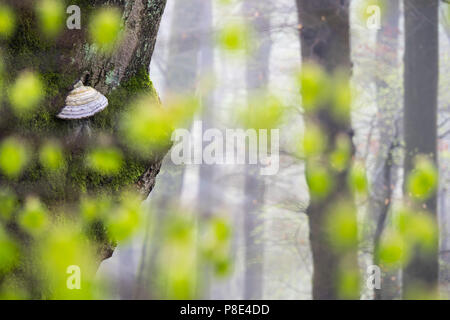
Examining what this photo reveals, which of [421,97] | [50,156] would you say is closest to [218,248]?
[50,156]

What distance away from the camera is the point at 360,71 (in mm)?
12031

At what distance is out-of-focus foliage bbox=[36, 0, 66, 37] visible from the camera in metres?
2.30

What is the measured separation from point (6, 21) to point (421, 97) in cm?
611

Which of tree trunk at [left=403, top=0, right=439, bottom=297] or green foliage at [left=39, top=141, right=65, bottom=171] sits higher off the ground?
tree trunk at [left=403, top=0, right=439, bottom=297]

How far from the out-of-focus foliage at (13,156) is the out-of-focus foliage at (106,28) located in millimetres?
586

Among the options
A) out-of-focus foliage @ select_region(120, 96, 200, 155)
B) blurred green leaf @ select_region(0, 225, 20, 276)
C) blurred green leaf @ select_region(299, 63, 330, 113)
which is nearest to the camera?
blurred green leaf @ select_region(0, 225, 20, 276)

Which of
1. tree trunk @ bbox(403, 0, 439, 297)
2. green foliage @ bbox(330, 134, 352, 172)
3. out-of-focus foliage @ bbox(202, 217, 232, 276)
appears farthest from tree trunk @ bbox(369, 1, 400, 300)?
out-of-focus foliage @ bbox(202, 217, 232, 276)

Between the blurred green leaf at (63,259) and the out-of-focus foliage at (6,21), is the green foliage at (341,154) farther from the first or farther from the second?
the out-of-focus foliage at (6,21)

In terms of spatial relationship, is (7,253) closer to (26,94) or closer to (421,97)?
(26,94)

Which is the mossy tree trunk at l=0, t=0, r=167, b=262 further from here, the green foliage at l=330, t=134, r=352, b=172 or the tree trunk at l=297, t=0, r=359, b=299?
the tree trunk at l=297, t=0, r=359, b=299

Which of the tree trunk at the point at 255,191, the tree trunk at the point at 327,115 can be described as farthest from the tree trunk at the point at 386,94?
the tree trunk at the point at 327,115

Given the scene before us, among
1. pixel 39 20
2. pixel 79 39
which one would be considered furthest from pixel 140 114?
pixel 39 20

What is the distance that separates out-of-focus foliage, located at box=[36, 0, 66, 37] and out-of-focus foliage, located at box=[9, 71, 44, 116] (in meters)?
0.22
